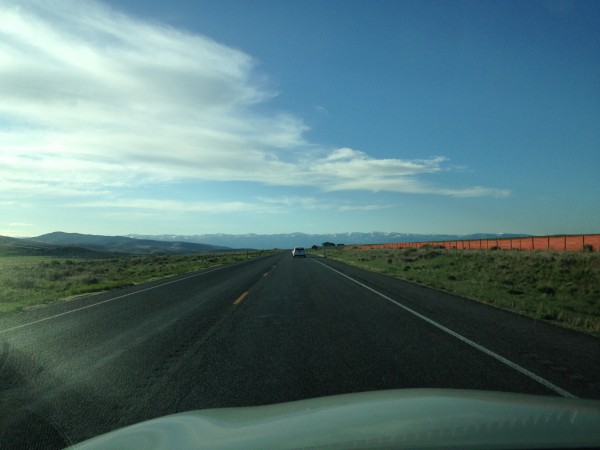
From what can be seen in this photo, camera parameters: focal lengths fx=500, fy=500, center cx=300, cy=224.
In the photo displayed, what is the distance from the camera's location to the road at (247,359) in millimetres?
5324

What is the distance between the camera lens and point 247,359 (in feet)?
24.2

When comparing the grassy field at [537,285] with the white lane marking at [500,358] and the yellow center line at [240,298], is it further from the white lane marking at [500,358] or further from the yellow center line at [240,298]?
the yellow center line at [240,298]

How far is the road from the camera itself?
5.32 m

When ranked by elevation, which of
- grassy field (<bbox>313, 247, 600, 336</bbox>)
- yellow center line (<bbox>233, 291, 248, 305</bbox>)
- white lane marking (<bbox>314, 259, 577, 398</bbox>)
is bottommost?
yellow center line (<bbox>233, 291, 248, 305</bbox>)

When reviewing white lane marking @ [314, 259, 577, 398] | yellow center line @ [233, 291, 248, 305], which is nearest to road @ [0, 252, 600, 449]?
white lane marking @ [314, 259, 577, 398]

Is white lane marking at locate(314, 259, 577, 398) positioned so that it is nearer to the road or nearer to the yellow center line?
the road

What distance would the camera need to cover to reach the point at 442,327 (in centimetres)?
995

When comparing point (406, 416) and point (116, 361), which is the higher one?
point (406, 416)

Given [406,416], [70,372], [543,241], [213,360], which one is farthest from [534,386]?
[543,241]

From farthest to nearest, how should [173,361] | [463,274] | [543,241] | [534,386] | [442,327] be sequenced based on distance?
[543,241] < [463,274] < [442,327] < [173,361] < [534,386]

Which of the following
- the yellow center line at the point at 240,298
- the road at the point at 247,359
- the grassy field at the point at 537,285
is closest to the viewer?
the road at the point at 247,359

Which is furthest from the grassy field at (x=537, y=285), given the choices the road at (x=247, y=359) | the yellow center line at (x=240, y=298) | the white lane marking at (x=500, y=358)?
the yellow center line at (x=240, y=298)

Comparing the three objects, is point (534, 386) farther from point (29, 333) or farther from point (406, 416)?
point (29, 333)

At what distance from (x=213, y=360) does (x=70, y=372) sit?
193 centimetres
